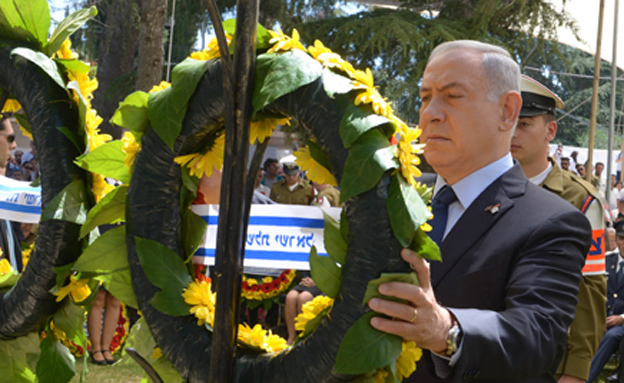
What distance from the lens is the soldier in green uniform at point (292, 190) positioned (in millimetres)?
8547

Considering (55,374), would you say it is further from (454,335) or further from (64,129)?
(454,335)

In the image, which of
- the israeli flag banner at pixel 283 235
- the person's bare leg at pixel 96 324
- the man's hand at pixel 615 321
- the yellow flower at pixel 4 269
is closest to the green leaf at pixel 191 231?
the yellow flower at pixel 4 269

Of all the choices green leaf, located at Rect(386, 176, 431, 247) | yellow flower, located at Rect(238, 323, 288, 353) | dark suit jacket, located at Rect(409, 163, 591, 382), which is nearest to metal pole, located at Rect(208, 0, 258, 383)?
yellow flower, located at Rect(238, 323, 288, 353)

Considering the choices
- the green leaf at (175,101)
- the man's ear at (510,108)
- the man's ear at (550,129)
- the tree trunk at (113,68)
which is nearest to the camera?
the green leaf at (175,101)

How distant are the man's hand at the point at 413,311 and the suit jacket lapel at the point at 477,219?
0.41 meters

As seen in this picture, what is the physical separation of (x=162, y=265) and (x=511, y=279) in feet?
2.85

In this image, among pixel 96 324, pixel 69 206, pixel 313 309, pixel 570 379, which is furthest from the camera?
pixel 96 324

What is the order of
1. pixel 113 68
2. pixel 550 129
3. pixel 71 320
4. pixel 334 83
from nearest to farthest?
pixel 334 83
pixel 71 320
pixel 550 129
pixel 113 68

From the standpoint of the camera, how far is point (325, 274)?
138cm

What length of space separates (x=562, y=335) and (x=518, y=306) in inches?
5.8

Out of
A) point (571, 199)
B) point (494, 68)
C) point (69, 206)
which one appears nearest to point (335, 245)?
point (494, 68)

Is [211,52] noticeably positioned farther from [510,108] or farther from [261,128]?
[510,108]

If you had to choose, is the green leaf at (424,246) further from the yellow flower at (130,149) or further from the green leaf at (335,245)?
the yellow flower at (130,149)

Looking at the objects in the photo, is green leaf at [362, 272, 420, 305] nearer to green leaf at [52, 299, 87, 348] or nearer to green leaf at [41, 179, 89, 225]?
green leaf at [41, 179, 89, 225]
